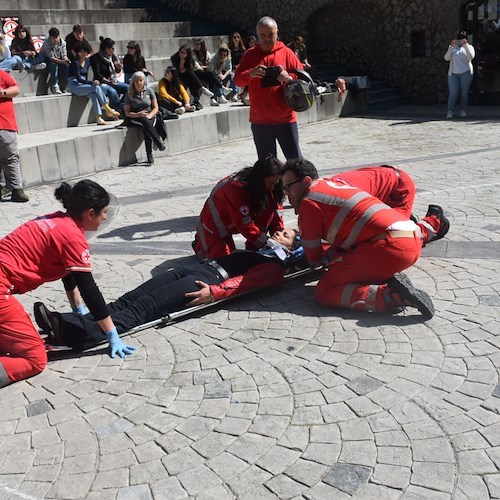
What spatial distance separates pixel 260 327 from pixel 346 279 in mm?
702

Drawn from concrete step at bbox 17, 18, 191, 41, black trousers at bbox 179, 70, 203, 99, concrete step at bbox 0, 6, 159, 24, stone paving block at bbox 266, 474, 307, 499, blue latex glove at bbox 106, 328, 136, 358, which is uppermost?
concrete step at bbox 0, 6, 159, 24

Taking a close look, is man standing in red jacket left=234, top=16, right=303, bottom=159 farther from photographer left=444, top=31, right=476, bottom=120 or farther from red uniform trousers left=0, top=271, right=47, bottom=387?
photographer left=444, top=31, right=476, bottom=120

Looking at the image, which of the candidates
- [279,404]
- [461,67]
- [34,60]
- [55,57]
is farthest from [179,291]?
[461,67]

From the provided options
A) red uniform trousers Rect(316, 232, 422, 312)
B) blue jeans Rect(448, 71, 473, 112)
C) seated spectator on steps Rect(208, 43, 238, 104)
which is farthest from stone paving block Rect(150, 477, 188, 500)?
blue jeans Rect(448, 71, 473, 112)

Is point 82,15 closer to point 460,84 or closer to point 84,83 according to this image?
point 84,83

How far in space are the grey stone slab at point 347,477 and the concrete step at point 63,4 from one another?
1586 centimetres

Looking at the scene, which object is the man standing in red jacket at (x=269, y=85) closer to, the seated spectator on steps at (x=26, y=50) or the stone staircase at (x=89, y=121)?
the stone staircase at (x=89, y=121)

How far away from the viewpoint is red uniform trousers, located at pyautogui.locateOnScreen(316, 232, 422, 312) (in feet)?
15.9

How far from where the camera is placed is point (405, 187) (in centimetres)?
592

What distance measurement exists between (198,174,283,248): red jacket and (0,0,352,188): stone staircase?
5006mm

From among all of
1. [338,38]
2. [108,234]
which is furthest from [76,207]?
[338,38]

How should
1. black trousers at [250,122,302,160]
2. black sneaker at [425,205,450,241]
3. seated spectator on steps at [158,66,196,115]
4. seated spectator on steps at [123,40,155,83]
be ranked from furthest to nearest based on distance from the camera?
seated spectator on steps at [123,40,155,83]
seated spectator on steps at [158,66,196,115]
black trousers at [250,122,302,160]
black sneaker at [425,205,450,241]

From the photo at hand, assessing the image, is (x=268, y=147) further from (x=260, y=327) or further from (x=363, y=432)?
(x=363, y=432)

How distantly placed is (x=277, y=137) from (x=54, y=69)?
25.2 ft
